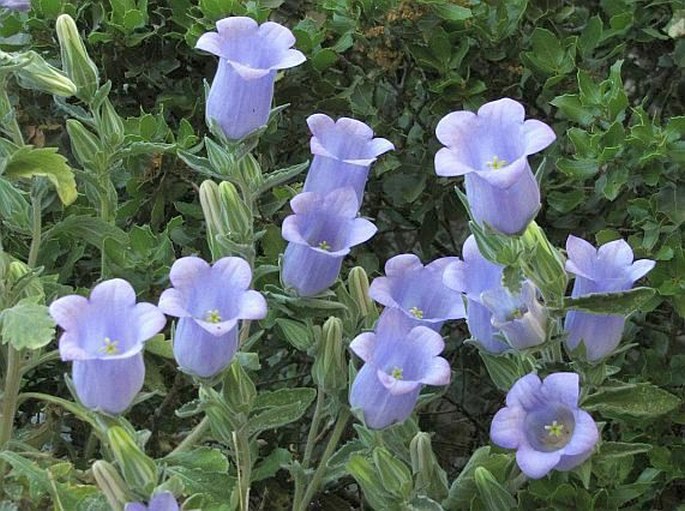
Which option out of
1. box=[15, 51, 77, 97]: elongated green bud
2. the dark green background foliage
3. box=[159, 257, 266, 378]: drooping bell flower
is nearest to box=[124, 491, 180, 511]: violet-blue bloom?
box=[159, 257, 266, 378]: drooping bell flower

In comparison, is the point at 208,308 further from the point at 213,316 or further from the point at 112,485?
the point at 112,485

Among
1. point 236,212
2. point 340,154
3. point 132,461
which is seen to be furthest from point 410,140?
point 132,461

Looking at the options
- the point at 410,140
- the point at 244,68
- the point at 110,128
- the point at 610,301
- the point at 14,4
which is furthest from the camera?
the point at 410,140

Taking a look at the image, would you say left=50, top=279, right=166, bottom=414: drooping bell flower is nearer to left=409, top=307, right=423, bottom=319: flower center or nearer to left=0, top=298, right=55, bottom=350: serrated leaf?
left=0, top=298, right=55, bottom=350: serrated leaf

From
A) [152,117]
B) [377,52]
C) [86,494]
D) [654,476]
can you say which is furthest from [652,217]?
[86,494]

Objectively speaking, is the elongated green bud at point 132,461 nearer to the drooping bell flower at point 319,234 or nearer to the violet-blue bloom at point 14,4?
the drooping bell flower at point 319,234

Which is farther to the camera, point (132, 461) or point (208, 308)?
point (208, 308)
